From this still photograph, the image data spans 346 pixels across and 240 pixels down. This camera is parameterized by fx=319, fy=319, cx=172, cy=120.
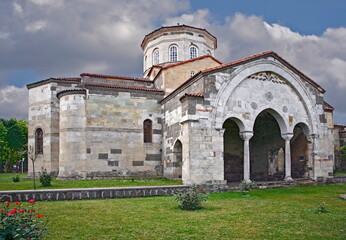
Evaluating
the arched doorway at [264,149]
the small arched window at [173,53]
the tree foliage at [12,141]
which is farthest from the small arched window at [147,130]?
the tree foliage at [12,141]

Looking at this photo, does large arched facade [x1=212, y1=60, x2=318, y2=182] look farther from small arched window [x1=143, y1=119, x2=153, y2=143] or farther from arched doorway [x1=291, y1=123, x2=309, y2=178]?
small arched window [x1=143, y1=119, x2=153, y2=143]

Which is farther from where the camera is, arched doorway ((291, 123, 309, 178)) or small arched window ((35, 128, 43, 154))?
small arched window ((35, 128, 43, 154))

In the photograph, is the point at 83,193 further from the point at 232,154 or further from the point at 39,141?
the point at 232,154

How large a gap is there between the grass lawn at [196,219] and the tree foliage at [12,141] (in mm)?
32605

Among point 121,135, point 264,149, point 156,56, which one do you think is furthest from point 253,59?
point 156,56

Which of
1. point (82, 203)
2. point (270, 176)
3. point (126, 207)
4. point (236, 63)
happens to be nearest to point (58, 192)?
point (82, 203)

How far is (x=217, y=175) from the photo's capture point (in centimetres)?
1493

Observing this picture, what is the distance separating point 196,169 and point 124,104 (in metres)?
7.19

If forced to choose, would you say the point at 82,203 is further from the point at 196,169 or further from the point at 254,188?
the point at 254,188

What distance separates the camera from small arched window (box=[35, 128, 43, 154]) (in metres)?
20.7

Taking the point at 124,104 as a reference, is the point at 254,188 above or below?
below

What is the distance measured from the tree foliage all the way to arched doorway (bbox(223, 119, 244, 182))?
89.3ft

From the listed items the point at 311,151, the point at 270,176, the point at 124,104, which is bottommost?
the point at 270,176

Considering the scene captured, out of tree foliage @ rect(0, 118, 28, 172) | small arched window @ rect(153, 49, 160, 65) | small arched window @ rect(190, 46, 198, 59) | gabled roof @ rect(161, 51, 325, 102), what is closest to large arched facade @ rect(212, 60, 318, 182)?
gabled roof @ rect(161, 51, 325, 102)
